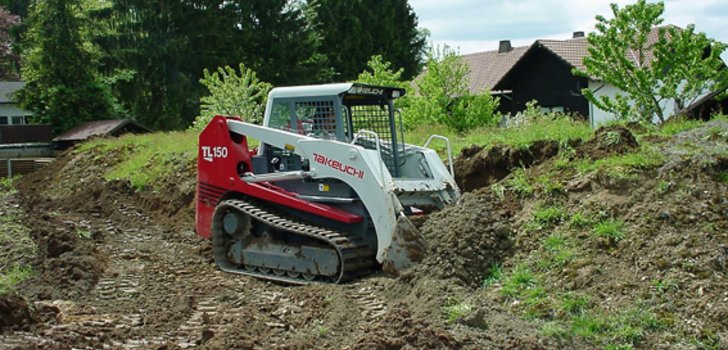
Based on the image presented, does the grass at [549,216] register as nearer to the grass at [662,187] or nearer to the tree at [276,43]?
the grass at [662,187]

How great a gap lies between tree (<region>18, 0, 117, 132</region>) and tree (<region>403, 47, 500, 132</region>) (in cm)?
1548

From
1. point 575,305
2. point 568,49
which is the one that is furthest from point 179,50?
point 575,305

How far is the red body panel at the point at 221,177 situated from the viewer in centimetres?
1112

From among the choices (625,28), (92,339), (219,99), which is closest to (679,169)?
(92,339)

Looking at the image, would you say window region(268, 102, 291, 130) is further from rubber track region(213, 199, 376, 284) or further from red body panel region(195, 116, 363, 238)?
rubber track region(213, 199, 376, 284)

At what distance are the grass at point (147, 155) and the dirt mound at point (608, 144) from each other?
32.6ft

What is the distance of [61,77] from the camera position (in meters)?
34.0

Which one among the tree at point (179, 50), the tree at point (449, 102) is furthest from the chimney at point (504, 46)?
the tree at point (449, 102)

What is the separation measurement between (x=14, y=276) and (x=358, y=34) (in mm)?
39926

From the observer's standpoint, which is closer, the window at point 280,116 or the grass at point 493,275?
the grass at point 493,275

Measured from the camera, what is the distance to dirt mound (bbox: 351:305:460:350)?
648 centimetres

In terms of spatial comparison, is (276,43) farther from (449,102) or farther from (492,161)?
(492,161)

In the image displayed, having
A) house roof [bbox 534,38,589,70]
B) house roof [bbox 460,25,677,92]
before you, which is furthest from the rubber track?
house roof [bbox 534,38,589,70]

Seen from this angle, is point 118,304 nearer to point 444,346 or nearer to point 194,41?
point 444,346
